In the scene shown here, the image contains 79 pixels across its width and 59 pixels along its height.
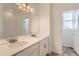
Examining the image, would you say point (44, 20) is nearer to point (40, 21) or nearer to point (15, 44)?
point (40, 21)

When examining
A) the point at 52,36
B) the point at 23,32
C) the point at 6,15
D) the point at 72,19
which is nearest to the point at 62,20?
the point at 72,19

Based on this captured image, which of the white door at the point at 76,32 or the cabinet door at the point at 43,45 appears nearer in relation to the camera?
the white door at the point at 76,32

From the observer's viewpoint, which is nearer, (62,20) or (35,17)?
(62,20)

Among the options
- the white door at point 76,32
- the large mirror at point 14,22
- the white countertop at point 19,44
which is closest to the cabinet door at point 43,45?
the white countertop at point 19,44

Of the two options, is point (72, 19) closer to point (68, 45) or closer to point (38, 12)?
point (68, 45)

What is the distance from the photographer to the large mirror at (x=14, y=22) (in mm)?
1309

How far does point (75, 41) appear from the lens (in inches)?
49.8

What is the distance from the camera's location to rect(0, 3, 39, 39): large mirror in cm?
131

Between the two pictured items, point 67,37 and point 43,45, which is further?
point 43,45

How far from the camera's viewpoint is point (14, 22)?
4.44 ft

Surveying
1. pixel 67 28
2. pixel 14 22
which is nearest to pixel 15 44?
pixel 14 22

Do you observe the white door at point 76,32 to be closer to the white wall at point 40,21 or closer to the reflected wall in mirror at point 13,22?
the white wall at point 40,21

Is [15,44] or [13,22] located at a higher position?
[13,22]

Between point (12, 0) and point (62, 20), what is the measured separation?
0.63 meters
